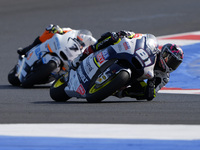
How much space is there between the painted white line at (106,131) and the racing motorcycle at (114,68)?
1824 mm

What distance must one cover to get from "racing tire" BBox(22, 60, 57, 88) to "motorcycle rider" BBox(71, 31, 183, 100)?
6.64 feet

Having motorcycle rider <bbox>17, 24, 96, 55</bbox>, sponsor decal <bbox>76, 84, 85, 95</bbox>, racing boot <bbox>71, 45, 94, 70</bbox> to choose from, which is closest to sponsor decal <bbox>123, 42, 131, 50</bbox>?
racing boot <bbox>71, 45, 94, 70</bbox>

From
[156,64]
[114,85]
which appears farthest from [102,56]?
[156,64]

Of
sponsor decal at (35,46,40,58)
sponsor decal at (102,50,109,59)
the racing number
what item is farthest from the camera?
sponsor decal at (35,46,40,58)

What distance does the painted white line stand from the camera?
224 inches

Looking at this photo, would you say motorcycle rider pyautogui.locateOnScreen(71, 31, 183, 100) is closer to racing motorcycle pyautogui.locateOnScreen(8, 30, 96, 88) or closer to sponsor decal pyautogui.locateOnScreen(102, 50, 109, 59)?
sponsor decal pyautogui.locateOnScreen(102, 50, 109, 59)

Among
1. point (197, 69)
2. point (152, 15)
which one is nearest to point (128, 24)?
point (152, 15)

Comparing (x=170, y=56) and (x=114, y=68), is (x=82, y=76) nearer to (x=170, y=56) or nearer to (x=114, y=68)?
(x=114, y=68)

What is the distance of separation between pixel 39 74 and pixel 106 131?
5100mm

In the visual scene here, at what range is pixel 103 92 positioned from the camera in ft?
26.5

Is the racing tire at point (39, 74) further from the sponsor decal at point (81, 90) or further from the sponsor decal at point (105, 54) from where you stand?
the sponsor decal at point (105, 54)

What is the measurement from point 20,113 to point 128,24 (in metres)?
10.1

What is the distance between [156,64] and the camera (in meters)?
8.52

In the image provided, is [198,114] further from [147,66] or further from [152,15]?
[152,15]
